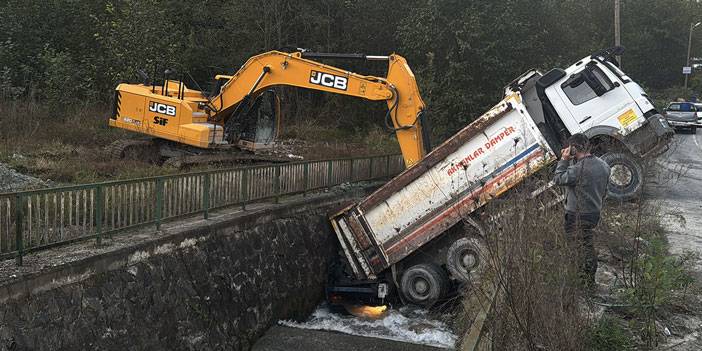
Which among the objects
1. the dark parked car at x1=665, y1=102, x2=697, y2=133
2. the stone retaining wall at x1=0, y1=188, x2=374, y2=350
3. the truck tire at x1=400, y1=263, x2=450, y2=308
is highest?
the dark parked car at x1=665, y1=102, x2=697, y2=133

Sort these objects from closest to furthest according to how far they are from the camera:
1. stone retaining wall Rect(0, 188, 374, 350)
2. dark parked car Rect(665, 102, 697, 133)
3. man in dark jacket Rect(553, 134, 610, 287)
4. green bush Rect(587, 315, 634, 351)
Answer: green bush Rect(587, 315, 634, 351), stone retaining wall Rect(0, 188, 374, 350), man in dark jacket Rect(553, 134, 610, 287), dark parked car Rect(665, 102, 697, 133)

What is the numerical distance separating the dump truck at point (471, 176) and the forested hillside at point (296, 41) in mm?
5724

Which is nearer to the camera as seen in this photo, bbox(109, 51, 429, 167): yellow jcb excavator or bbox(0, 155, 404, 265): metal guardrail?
bbox(0, 155, 404, 265): metal guardrail

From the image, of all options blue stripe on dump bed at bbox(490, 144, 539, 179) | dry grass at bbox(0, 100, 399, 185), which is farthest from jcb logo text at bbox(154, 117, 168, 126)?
blue stripe on dump bed at bbox(490, 144, 539, 179)

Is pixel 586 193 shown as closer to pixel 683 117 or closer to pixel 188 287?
pixel 188 287

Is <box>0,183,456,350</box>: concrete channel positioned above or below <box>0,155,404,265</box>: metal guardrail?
below

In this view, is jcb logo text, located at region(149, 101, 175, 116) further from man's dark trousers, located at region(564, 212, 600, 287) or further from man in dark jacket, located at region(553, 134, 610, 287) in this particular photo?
man's dark trousers, located at region(564, 212, 600, 287)

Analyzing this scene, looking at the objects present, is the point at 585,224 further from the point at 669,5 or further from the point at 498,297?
the point at 669,5

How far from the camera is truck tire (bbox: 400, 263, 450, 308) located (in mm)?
9516

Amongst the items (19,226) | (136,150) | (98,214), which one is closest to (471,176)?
(98,214)

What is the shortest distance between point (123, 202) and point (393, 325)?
5.04m

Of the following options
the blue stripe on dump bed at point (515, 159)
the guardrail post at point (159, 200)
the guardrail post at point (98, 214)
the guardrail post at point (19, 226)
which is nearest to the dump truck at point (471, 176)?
the blue stripe on dump bed at point (515, 159)

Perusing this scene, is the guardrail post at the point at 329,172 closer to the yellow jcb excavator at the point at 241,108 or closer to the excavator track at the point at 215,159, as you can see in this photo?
the yellow jcb excavator at the point at 241,108

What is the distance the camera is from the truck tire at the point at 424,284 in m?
9.52
